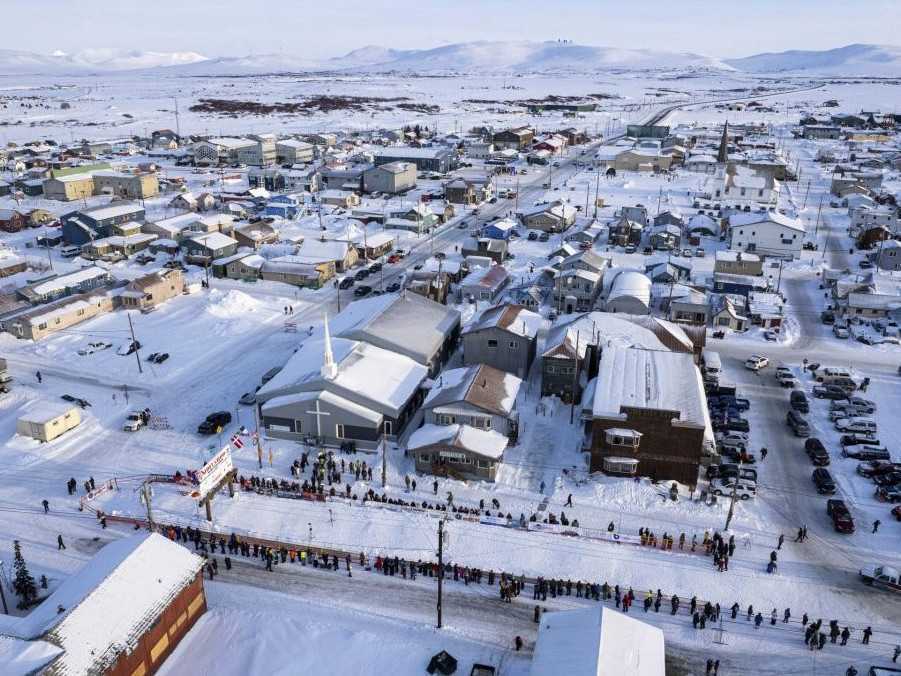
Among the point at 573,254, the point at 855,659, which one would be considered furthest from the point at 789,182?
the point at 855,659

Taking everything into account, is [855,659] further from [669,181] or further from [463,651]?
[669,181]

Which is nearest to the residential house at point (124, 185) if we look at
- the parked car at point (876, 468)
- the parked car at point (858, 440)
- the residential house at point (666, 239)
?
the residential house at point (666, 239)

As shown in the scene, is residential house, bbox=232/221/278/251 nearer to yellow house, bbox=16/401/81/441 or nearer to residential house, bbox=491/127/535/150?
yellow house, bbox=16/401/81/441

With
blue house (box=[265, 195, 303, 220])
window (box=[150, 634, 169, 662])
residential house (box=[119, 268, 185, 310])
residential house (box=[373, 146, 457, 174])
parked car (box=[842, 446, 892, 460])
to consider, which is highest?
residential house (box=[373, 146, 457, 174])

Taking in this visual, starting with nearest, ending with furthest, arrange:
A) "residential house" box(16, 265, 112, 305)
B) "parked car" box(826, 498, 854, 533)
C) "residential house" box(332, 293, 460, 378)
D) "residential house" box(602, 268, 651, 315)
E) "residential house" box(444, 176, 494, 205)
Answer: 1. "parked car" box(826, 498, 854, 533)
2. "residential house" box(332, 293, 460, 378)
3. "residential house" box(602, 268, 651, 315)
4. "residential house" box(16, 265, 112, 305)
5. "residential house" box(444, 176, 494, 205)

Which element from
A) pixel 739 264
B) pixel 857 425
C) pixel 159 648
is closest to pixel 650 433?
pixel 857 425

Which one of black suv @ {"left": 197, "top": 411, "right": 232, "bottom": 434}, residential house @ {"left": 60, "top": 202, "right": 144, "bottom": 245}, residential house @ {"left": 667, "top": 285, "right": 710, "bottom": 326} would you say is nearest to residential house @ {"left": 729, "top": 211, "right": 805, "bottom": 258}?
residential house @ {"left": 667, "top": 285, "right": 710, "bottom": 326}

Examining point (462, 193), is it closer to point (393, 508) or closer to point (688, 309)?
point (688, 309)
